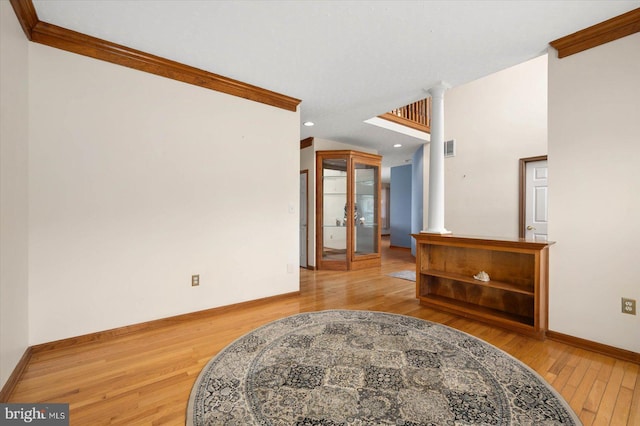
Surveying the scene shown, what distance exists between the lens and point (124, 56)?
2.47 meters

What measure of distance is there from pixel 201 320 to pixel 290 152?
7.29ft

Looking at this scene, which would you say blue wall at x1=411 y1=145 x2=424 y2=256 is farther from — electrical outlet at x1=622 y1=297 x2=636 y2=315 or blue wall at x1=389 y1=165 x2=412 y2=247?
electrical outlet at x1=622 y1=297 x2=636 y2=315

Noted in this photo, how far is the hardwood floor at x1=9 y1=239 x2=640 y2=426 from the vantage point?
1523mm

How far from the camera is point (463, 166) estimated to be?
16.5 ft

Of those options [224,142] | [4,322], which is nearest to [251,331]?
[4,322]

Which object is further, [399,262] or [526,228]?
[399,262]

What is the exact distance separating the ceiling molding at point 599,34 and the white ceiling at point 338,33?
0.18 feet

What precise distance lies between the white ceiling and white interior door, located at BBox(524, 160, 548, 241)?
225 centimetres

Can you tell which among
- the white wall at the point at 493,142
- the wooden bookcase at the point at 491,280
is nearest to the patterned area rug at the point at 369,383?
the wooden bookcase at the point at 491,280

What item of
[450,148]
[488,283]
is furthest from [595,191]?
[450,148]

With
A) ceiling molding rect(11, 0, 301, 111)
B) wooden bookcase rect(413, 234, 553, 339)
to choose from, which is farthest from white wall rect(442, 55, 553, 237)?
ceiling molding rect(11, 0, 301, 111)

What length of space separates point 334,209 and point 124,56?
3823 millimetres

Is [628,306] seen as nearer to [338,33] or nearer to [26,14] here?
[338,33]

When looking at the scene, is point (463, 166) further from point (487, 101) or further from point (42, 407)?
point (42, 407)
